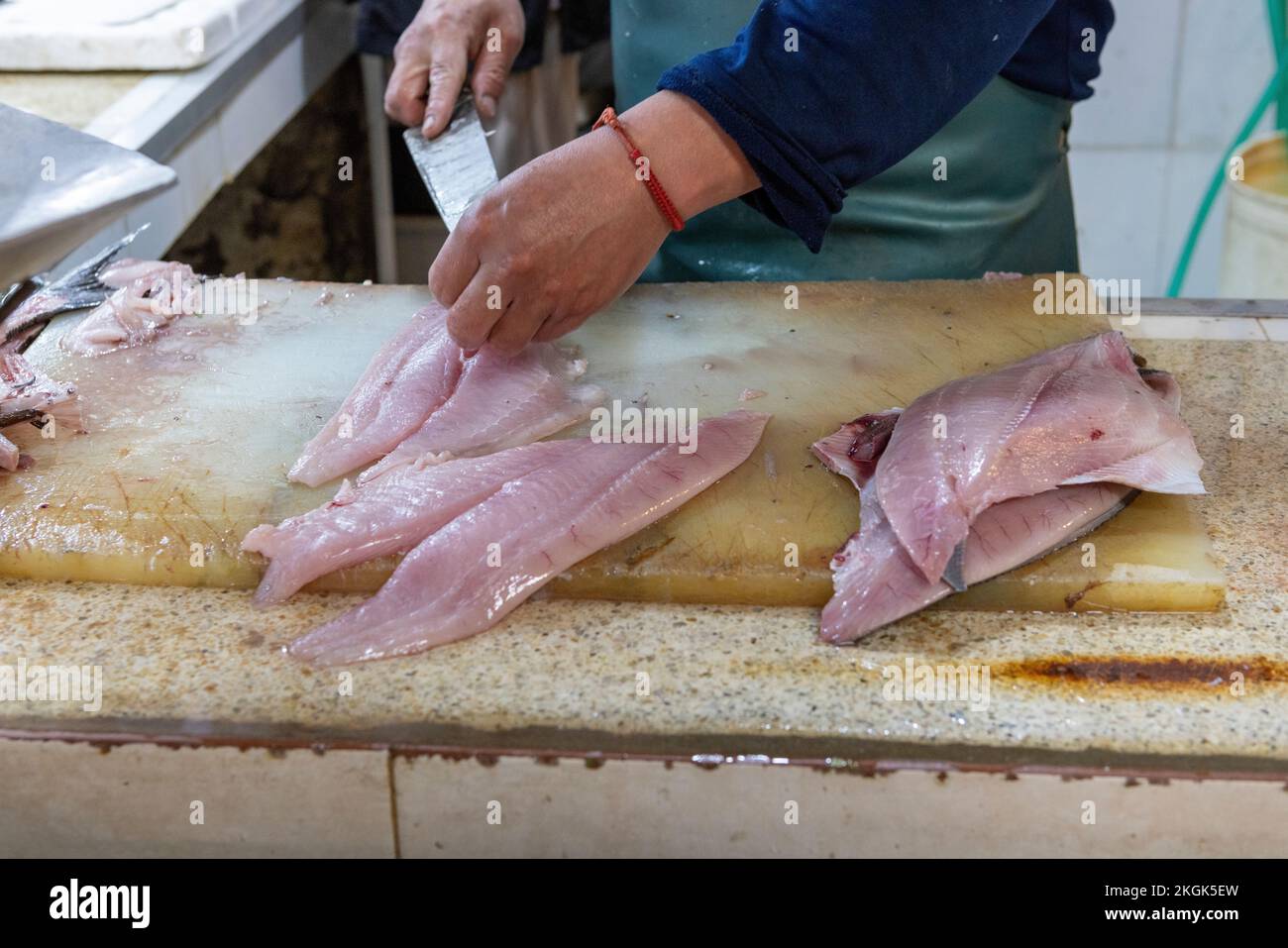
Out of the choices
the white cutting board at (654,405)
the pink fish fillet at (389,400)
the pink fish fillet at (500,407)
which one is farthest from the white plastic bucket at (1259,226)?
the pink fish fillet at (389,400)

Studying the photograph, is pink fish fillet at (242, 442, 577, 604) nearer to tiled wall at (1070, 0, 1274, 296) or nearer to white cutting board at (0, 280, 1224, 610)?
white cutting board at (0, 280, 1224, 610)

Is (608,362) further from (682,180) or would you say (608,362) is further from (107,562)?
(107,562)

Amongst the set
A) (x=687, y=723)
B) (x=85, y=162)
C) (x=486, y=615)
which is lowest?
(x=687, y=723)

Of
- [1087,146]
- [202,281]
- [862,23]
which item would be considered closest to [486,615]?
[862,23]

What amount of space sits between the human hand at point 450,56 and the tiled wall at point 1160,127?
256 centimetres

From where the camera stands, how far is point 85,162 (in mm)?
1445

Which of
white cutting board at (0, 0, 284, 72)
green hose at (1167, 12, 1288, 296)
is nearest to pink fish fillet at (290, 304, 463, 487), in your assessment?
white cutting board at (0, 0, 284, 72)

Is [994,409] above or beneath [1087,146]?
beneath

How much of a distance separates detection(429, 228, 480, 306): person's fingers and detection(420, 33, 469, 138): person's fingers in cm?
68

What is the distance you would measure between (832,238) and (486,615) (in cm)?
123

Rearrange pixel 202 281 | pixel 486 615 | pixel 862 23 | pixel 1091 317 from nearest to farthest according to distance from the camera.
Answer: pixel 486 615
pixel 862 23
pixel 1091 317
pixel 202 281

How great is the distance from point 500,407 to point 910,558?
2.18ft

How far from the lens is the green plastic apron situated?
2.38 m

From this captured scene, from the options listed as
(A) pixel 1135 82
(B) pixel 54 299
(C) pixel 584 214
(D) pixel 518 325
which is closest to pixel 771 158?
(C) pixel 584 214
